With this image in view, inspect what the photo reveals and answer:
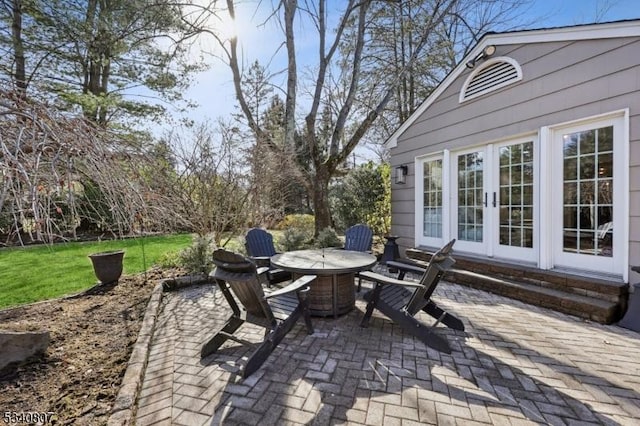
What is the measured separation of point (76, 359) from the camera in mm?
2572

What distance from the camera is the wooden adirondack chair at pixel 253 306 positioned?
2443 mm

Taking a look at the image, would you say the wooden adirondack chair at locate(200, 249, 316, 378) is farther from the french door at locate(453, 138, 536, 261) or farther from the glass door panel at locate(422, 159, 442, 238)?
the glass door panel at locate(422, 159, 442, 238)

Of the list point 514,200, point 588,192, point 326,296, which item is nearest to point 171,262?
point 326,296

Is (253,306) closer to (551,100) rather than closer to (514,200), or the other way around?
(514,200)

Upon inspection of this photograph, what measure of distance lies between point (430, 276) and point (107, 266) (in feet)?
15.8

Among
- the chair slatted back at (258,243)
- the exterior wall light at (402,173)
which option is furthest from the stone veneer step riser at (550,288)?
the chair slatted back at (258,243)

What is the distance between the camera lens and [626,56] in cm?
329

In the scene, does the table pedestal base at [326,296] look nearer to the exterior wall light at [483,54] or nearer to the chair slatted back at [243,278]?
the chair slatted back at [243,278]

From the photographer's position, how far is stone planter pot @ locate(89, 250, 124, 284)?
15.3ft

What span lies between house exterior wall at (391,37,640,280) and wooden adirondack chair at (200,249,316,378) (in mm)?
3721

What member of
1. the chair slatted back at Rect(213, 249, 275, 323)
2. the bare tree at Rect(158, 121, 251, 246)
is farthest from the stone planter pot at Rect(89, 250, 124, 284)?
the chair slatted back at Rect(213, 249, 275, 323)

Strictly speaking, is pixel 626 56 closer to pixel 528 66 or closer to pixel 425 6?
pixel 528 66

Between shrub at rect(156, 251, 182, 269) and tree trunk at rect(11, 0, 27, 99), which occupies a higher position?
tree trunk at rect(11, 0, 27, 99)

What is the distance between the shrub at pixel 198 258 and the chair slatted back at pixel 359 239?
249cm
